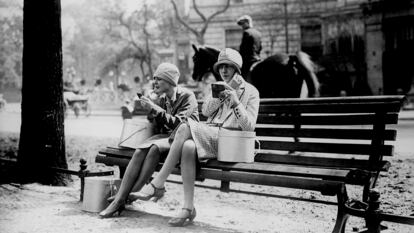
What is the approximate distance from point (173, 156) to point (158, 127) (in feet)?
2.65

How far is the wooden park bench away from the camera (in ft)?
12.8

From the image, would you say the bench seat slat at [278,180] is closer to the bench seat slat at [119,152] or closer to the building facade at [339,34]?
the bench seat slat at [119,152]

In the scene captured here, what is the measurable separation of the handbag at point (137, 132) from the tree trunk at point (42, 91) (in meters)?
1.71

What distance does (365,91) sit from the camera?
29.5m

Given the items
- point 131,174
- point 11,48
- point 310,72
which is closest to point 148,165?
point 131,174

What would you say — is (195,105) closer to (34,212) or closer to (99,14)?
(34,212)

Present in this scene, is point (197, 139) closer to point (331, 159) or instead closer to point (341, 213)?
point (331, 159)

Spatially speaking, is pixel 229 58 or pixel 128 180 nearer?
pixel 128 180

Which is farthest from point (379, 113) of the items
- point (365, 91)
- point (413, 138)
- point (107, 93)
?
point (107, 93)

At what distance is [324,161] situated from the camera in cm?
455

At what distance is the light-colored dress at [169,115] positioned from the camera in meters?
4.86

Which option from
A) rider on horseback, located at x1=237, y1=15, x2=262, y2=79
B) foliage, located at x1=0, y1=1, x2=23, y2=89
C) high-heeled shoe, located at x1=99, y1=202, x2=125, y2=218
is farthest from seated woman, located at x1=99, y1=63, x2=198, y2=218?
rider on horseback, located at x1=237, y1=15, x2=262, y2=79

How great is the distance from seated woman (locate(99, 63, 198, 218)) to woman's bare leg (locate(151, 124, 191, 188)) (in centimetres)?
12

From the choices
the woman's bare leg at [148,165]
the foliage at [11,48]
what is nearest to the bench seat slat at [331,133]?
the woman's bare leg at [148,165]
